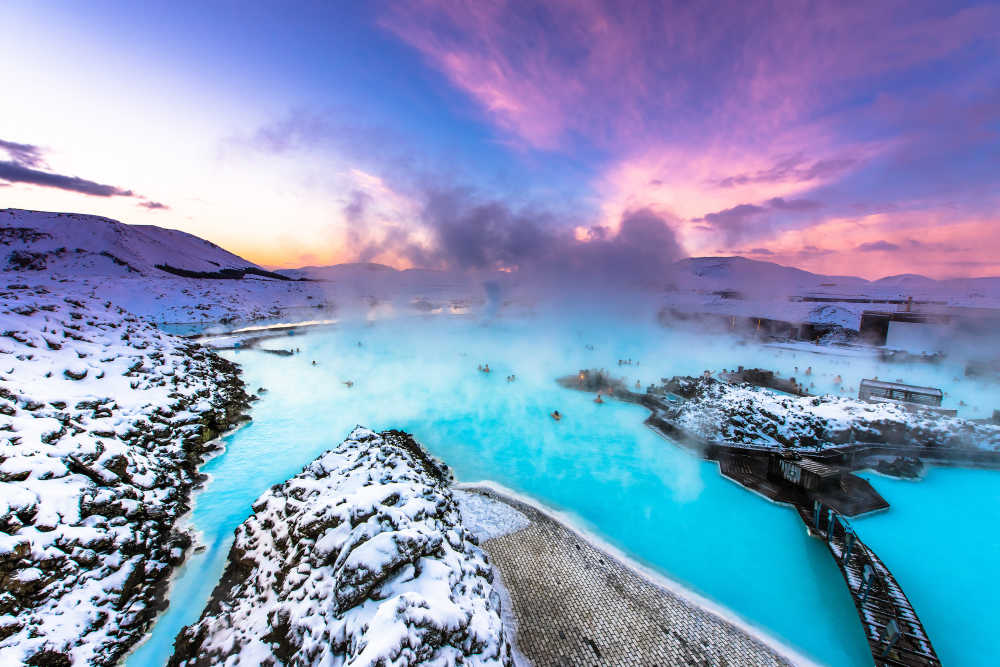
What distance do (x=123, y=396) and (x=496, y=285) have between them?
254 feet

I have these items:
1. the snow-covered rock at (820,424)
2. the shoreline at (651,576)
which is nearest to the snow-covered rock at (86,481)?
the shoreline at (651,576)

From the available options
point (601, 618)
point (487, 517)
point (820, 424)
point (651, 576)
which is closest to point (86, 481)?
point (487, 517)

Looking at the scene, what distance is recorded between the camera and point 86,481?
10.7 meters

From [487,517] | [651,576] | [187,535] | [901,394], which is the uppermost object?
[901,394]

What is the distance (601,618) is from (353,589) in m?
5.83

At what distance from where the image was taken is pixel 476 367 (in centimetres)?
3478

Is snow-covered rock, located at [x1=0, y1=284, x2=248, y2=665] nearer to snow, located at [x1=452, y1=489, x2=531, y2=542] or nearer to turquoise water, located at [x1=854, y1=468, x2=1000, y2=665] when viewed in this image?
snow, located at [x1=452, y1=489, x2=531, y2=542]

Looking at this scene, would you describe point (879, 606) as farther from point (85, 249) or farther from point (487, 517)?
point (85, 249)

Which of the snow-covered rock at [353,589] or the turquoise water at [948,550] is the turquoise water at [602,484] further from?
the snow-covered rock at [353,589]

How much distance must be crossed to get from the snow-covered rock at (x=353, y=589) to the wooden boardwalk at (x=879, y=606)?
8.69 meters

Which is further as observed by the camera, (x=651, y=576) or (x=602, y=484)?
(x=602, y=484)

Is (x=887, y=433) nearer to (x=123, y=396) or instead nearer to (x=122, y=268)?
(x=123, y=396)

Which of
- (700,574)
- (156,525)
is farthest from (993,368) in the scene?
(156,525)

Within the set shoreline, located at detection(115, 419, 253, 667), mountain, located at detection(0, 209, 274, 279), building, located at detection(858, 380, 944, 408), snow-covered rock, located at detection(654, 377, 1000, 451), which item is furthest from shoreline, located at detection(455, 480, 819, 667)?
mountain, located at detection(0, 209, 274, 279)
